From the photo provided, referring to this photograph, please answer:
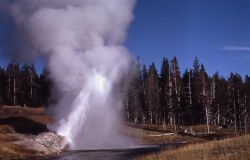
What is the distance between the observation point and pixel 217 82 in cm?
11831

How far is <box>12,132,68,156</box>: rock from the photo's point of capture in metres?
44.6

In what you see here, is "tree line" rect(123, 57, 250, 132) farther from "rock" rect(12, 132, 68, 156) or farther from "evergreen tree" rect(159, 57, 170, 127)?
"rock" rect(12, 132, 68, 156)

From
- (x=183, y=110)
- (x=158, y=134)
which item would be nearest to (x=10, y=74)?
(x=183, y=110)

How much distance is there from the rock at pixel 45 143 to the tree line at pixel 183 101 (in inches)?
1849

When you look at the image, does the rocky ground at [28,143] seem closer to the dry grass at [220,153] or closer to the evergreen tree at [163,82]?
the dry grass at [220,153]

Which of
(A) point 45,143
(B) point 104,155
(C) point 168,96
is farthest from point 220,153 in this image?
(C) point 168,96

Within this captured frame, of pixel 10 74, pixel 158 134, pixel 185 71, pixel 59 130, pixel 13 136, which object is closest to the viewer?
pixel 13 136

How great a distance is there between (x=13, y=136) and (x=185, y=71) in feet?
242

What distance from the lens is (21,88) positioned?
379ft

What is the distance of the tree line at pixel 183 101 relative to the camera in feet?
313

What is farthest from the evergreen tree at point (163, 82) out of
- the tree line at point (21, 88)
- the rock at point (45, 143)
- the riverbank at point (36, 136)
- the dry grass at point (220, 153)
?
the dry grass at point (220, 153)

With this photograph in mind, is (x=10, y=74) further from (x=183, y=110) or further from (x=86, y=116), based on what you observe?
(x=86, y=116)

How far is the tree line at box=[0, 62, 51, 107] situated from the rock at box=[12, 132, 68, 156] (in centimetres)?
5633

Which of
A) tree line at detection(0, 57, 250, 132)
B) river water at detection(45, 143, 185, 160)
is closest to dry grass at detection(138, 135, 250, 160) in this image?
river water at detection(45, 143, 185, 160)
